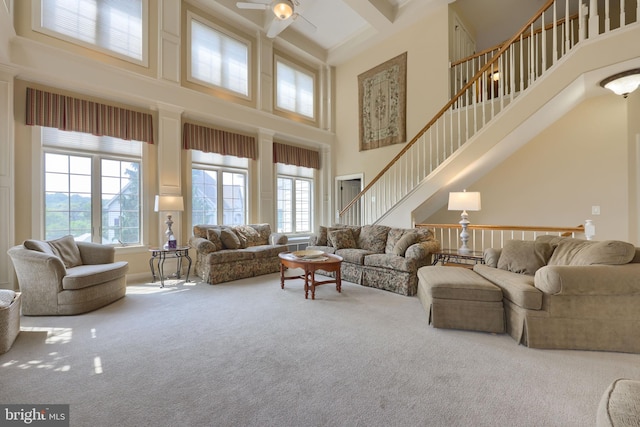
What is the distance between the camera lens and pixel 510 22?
238 inches

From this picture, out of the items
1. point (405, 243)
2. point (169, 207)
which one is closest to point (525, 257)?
point (405, 243)

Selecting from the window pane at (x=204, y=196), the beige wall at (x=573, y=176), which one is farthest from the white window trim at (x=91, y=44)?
the beige wall at (x=573, y=176)

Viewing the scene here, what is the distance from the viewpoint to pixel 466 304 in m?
2.52

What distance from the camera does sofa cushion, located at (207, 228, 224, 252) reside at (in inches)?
180

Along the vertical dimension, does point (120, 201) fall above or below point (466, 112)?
below

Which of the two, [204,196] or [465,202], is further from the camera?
[204,196]

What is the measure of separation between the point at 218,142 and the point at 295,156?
194 centimetres

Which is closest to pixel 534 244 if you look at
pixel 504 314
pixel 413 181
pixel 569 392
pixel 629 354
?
pixel 504 314

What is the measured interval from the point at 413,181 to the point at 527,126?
1939 mm

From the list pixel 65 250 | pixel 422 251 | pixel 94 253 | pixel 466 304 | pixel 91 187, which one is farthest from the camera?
pixel 91 187

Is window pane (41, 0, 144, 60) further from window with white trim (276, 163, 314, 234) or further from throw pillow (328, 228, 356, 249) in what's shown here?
throw pillow (328, 228, 356, 249)

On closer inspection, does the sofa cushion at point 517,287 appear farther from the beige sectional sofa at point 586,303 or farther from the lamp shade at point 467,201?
the lamp shade at point 467,201

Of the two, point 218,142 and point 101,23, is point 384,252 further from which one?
point 101,23

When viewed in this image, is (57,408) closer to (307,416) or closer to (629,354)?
(307,416)
